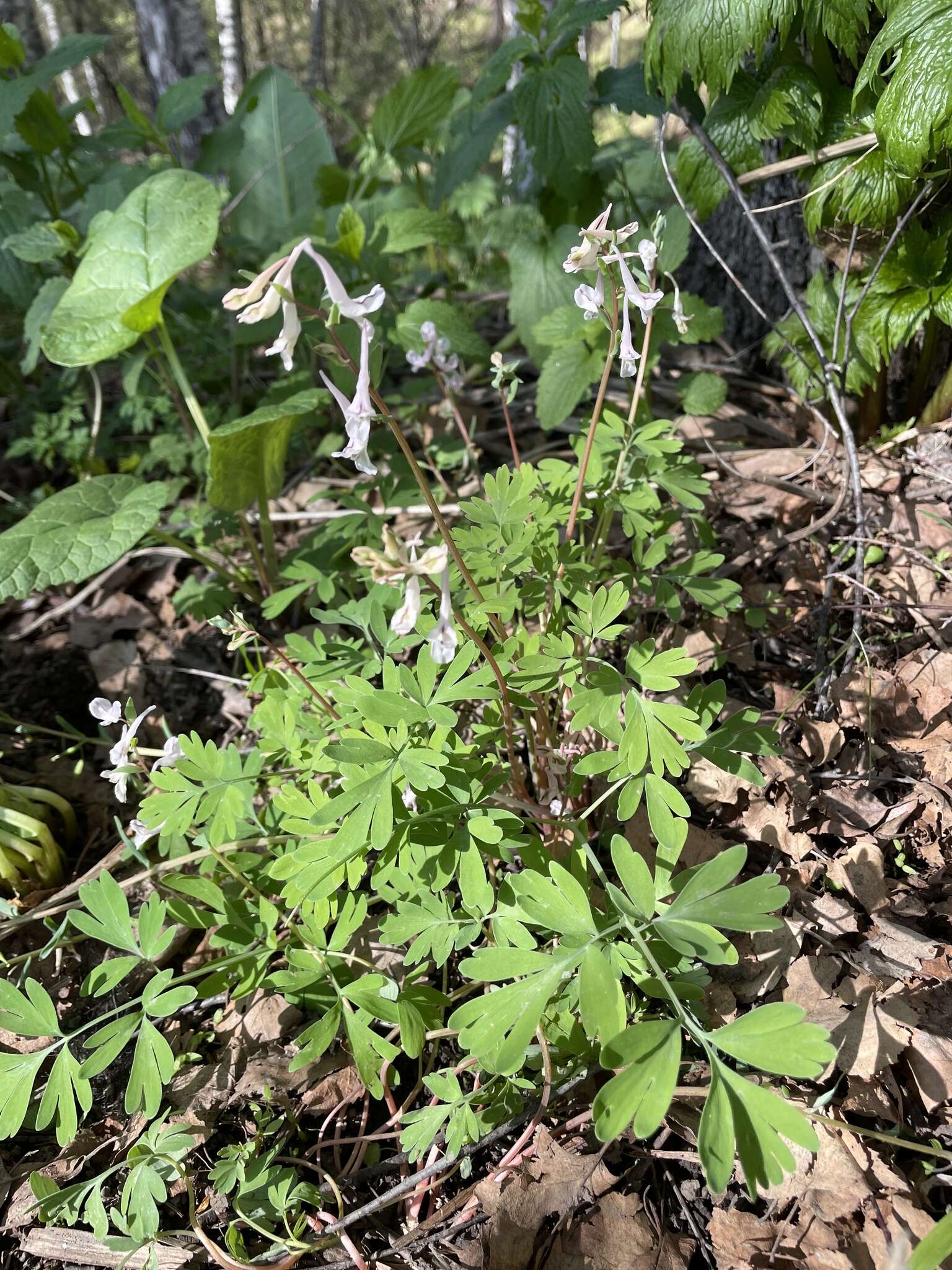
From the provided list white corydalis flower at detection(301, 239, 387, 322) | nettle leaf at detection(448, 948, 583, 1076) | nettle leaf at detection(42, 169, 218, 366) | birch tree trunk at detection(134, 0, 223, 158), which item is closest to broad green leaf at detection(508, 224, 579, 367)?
nettle leaf at detection(42, 169, 218, 366)

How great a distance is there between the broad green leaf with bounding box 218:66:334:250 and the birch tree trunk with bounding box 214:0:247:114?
6848mm

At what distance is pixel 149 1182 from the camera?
1375 millimetres

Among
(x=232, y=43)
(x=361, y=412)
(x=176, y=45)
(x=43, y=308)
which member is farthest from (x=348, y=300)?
(x=232, y=43)

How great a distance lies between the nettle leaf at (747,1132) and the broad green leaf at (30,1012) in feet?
4.02

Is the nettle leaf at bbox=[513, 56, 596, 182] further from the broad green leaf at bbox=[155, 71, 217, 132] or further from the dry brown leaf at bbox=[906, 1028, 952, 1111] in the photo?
the dry brown leaf at bbox=[906, 1028, 952, 1111]

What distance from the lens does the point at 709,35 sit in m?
1.84

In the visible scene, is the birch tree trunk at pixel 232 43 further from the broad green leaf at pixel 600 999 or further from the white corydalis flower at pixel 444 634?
the broad green leaf at pixel 600 999

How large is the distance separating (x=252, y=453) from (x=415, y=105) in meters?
2.09

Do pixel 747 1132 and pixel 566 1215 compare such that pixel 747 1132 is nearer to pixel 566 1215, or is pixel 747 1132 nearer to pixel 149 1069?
pixel 566 1215

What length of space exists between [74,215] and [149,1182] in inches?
155

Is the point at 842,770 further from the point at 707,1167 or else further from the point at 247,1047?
the point at 247,1047

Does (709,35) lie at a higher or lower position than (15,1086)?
higher

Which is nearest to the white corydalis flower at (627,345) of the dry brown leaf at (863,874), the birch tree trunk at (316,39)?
the dry brown leaf at (863,874)

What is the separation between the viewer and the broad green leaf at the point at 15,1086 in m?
1.44
